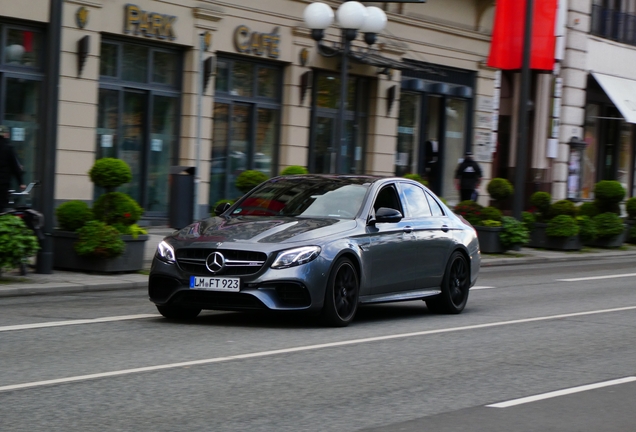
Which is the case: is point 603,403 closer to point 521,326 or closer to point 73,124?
point 521,326

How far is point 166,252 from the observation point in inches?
406

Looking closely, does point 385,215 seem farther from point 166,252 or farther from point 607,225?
point 607,225

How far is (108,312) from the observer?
11.4m

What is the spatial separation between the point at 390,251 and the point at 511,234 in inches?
462

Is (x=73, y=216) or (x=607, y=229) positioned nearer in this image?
(x=73, y=216)

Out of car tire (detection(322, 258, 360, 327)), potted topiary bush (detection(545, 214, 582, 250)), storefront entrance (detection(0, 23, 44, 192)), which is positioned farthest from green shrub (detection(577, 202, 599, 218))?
car tire (detection(322, 258, 360, 327))

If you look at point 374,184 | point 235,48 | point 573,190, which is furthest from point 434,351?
point 573,190

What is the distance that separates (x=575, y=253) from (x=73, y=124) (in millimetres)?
11265

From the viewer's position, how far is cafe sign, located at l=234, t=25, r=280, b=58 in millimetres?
23297

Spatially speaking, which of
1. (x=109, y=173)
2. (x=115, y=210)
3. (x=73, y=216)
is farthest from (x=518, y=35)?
(x=73, y=216)

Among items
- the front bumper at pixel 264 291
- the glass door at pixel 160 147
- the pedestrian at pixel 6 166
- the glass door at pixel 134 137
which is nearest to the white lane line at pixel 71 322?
the front bumper at pixel 264 291

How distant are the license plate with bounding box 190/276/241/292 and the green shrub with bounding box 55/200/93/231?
5613 mm

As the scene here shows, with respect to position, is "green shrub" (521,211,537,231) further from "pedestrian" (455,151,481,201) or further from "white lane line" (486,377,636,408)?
"white lane line" (486,377,636,408)

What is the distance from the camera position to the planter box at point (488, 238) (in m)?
22.5
